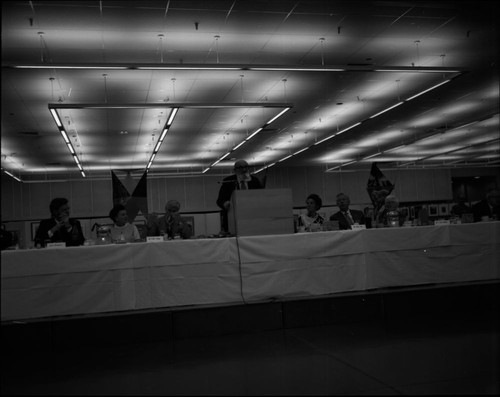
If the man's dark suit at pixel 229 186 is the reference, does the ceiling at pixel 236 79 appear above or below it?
above

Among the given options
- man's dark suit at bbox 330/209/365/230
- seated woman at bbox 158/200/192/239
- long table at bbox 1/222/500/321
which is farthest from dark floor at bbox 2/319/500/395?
man's dark suit at bbox 330/209/365/230

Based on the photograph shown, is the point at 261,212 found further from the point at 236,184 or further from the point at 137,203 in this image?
the point at 137,203

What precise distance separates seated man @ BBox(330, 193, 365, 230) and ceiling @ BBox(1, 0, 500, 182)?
194 cm

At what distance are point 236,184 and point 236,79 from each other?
4.44 m

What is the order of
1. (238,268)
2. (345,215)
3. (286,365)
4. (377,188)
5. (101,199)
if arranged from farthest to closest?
(101,199) < (345,215) < (377,188) < (238,268) < (286,365)

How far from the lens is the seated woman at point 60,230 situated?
4.23 metres

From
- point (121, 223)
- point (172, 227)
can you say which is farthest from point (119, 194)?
point (172, 227)

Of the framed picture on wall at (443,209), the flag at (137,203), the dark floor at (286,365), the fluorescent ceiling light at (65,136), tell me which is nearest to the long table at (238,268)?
the dark floor at (286,365)

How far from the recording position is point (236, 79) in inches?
344

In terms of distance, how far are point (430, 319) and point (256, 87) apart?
6019 millimetres

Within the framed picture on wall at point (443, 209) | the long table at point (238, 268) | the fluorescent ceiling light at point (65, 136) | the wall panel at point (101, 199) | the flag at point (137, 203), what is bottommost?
the long table at point (238, 268)

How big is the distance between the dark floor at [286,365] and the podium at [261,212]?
2.52 feet

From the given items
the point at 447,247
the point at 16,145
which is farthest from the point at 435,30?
the point at 16,145

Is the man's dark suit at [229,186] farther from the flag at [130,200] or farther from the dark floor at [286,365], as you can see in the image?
the dark floor at [286,365]
